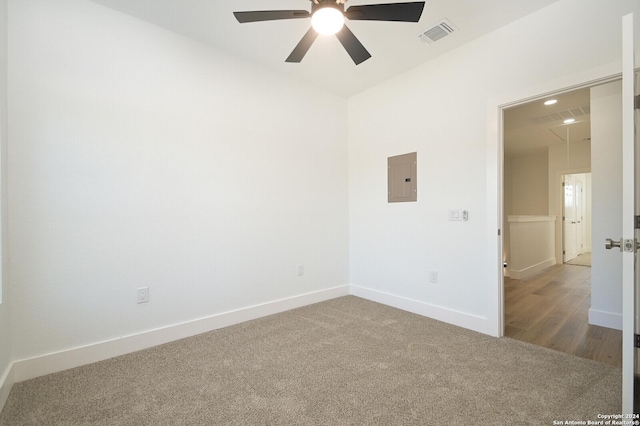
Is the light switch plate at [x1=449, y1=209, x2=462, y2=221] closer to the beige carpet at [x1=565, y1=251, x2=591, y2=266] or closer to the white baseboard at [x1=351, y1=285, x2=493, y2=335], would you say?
the white baseboard at [x1=351, y1=285, x2=493, y2=335]

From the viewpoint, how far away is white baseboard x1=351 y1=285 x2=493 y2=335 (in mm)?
2656

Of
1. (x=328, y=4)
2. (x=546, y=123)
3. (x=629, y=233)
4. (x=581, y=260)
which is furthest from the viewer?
(x=581, y=260)

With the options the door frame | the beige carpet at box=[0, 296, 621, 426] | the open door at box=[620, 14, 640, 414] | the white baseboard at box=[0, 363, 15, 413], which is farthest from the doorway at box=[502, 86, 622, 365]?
the white baseboard at box=[0, 363, 15, 413]

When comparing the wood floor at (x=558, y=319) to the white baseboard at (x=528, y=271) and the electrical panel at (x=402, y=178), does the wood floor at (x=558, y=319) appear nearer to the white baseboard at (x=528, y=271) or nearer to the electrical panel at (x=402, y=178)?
the white baseboard at (x=528, y=271)

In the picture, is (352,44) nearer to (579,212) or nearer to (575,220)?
(575,220)

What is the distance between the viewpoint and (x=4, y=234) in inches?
71.8

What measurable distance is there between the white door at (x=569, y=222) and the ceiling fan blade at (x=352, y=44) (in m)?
6.86

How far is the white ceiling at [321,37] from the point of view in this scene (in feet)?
7.26

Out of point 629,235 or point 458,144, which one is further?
point 458,144

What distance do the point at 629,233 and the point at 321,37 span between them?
2575mm

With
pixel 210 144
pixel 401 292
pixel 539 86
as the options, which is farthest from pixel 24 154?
pixel 539 86

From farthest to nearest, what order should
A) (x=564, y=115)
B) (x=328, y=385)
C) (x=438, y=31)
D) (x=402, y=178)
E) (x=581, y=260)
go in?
(x=581, y=260), (x=564, y=115), (x=402, y=178), (x=438, y=31), (x=328, y=385)

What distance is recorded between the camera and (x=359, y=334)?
2.60 metres

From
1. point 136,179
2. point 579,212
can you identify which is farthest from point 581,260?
point 136,179
